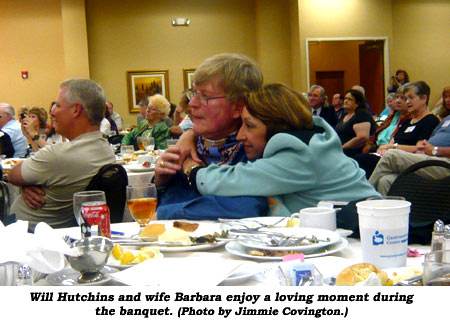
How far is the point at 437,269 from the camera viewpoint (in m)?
0.80

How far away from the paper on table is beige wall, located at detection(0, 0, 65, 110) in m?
12.1

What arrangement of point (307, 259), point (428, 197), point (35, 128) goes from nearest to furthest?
point (307, 259) → point (428, 197) → point (35, 128)

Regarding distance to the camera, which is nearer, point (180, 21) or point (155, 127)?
point (155, 127)

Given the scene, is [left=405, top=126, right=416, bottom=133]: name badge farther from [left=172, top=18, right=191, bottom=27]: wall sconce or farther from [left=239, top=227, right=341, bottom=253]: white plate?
[left=172, top=18, right=191, bottom=27]: wall sconce

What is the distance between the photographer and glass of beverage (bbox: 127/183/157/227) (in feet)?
5.40

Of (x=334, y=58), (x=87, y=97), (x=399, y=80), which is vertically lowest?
(x=87, y=97)

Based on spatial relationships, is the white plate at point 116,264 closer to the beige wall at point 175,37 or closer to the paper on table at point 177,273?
the paper on table at point 177,273

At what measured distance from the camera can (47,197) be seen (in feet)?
9.36

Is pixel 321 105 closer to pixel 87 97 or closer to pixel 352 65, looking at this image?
pixel 352 65

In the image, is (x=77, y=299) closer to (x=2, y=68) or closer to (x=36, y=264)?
(x=36, y=264)

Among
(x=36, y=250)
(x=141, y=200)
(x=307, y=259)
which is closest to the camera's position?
(x=36, y=250)

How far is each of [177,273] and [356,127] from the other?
5.86m

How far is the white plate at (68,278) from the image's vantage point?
3.46 feet

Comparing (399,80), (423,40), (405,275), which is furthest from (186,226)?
(423,40)
